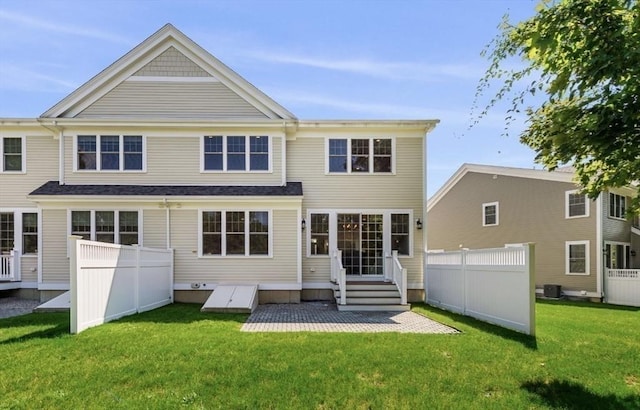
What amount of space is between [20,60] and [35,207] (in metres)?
4.84

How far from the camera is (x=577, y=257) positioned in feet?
61.3

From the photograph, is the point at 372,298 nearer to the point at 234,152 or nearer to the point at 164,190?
the point at 234,152

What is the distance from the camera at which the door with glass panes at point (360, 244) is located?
14.5 m

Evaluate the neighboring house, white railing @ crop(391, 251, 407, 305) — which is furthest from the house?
the neighboring house

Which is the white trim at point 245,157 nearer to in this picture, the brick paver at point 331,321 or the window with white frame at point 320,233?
the window with white frame at point 320,233

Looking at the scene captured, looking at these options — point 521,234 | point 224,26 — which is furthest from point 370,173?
point 521,234

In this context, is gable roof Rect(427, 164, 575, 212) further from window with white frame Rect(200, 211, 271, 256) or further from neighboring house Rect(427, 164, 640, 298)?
window with white frame Rect(200, 211, 271, 256)

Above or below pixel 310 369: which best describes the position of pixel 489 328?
below

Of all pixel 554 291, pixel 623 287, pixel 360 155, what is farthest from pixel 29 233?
pixel 623 287

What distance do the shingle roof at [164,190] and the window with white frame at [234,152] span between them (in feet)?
2.42

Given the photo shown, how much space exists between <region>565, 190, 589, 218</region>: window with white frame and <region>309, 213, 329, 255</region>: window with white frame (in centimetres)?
1188

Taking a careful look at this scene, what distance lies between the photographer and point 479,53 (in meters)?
6.78

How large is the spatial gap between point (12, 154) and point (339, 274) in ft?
39.7

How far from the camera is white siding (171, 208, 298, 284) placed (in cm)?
1362
